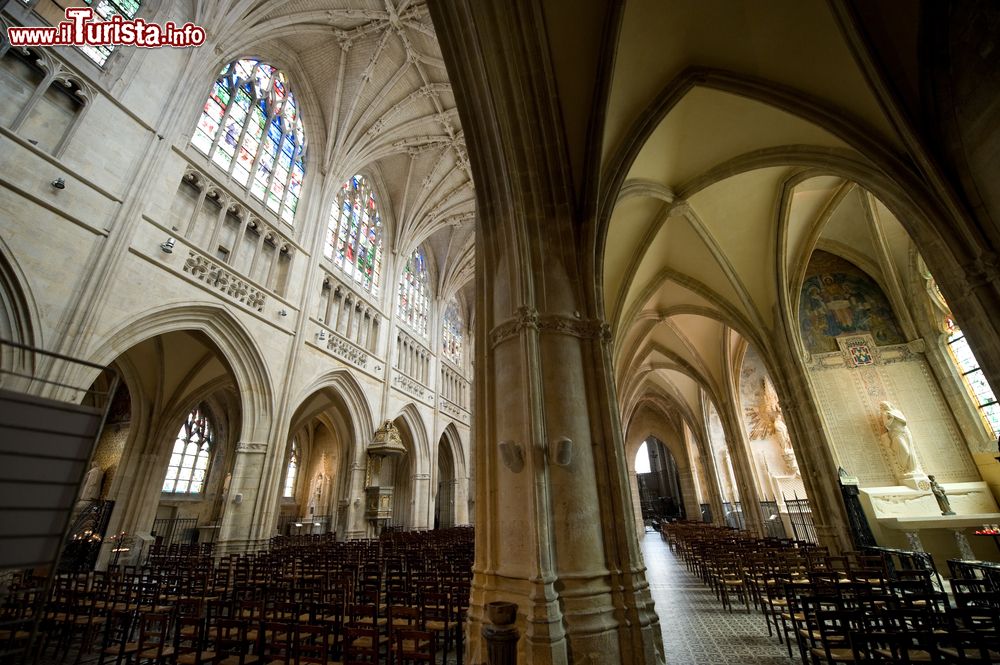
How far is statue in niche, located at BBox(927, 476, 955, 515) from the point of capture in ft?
32.8

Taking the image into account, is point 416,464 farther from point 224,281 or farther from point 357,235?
point 224,281

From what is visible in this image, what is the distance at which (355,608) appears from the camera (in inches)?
154

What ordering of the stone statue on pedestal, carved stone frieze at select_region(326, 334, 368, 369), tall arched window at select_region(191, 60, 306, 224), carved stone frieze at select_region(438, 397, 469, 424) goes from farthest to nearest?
carved stone frieze at select_region(438, 397, 469, 424) < carved stone frieze at select_region(326, 334, 368, 369) < tall arched window at select_region(191, 60, 306, 224) < the stone statue on pedestal

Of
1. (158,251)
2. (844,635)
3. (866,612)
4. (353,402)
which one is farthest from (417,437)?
(844,635)

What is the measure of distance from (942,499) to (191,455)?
25101mm

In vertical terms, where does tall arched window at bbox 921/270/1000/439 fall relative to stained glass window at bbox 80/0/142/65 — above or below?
below

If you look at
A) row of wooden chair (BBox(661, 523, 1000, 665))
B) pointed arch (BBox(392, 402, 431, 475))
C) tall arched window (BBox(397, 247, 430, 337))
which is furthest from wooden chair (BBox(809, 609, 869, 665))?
tall arched window (BBox(397, 247, 430, 337))

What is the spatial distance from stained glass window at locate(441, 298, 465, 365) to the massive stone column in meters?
17.6

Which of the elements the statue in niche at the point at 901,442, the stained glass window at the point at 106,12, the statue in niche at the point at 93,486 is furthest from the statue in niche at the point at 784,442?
the statue in niche at the point at 93,486

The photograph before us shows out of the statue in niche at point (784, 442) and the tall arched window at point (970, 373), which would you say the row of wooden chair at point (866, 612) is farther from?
the statue in niche at point (784, 442)

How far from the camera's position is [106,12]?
9.14 m

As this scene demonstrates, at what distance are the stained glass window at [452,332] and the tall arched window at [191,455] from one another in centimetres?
1164

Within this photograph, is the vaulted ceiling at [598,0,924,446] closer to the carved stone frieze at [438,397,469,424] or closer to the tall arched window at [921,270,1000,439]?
the tall arched window at [921,270,1000,439]

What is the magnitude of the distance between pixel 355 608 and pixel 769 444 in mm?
17938
